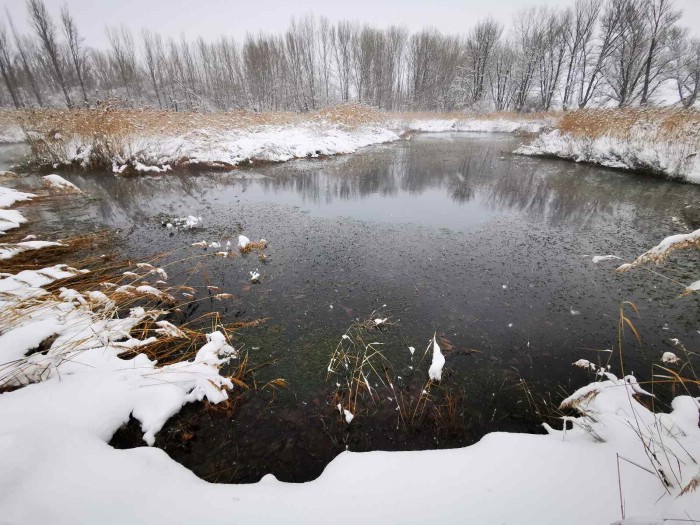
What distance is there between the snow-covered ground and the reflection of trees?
5.03 m

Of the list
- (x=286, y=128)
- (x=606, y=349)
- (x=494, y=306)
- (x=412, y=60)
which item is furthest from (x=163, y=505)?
(x=412, y=60)

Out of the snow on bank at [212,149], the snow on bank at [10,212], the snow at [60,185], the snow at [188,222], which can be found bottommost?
the snow at [188,222]

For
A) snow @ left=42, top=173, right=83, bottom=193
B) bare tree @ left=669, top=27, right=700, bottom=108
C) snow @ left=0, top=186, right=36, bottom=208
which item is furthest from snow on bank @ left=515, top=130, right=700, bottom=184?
bare tree @ left=669, top=27, right=700, bottom=108

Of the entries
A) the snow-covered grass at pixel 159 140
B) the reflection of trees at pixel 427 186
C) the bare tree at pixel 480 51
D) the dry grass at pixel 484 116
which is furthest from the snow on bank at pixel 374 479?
the bare tree at pixel 480 51

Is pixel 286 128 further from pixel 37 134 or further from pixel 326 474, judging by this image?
pixel 326 474

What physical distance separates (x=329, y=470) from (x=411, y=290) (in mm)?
2276

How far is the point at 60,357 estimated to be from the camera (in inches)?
87.6

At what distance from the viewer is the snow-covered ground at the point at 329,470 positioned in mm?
1330

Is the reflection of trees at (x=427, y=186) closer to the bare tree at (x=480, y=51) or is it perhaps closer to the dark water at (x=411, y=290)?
the dark water at (x=411, y=290)

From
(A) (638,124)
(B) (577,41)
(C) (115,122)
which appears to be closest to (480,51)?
(B) (577,41)

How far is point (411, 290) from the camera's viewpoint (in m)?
3.63

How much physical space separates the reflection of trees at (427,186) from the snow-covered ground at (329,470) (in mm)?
5030

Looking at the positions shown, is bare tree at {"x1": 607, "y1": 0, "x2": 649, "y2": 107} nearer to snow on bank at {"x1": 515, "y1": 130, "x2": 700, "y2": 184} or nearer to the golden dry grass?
Answer: snow on bank at {"x1": 515, "y1": 130, "x2": 700, "y2": 184}

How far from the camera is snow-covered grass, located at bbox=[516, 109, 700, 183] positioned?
319 inches
